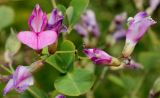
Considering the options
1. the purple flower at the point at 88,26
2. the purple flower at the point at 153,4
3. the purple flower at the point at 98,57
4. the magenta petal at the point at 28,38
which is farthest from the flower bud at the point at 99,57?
the purple flower at the point at 153,4

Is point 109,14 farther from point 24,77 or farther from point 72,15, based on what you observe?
point 24,77

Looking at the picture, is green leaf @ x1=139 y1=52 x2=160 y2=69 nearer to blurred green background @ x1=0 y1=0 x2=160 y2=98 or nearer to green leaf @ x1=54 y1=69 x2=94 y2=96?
blurred green background @ x1=0 y1=0 x2=160 y2=98

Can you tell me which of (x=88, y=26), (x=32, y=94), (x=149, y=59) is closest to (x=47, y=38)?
(x=32, y=94)

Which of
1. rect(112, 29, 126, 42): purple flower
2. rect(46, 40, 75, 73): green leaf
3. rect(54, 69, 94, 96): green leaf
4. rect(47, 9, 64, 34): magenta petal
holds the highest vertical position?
rect(47, 9, 64, 34): magenta petal

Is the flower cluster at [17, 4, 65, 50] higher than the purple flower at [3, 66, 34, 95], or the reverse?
the flower cluster at [17, 4, 65, 50]

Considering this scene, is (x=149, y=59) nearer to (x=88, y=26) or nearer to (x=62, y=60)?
(x=88, y=26)

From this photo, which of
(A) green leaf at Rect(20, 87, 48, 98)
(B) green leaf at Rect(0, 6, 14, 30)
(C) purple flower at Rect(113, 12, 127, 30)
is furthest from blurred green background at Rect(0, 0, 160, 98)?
(A) green leaf at Rect(20, 87, 48, 98)

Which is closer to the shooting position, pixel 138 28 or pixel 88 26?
pixel 138 28
